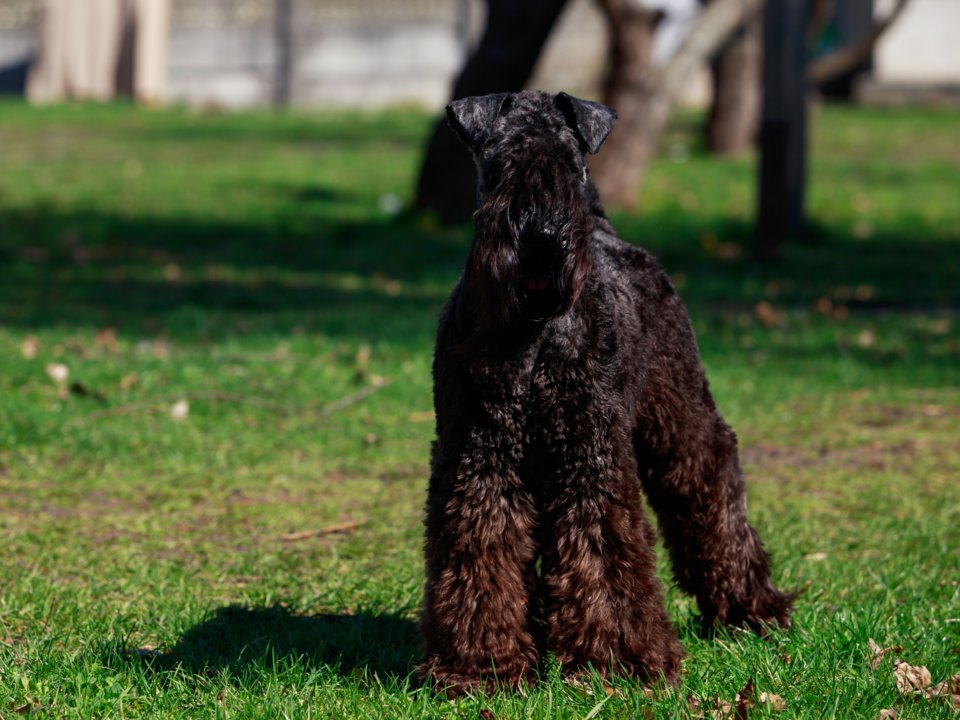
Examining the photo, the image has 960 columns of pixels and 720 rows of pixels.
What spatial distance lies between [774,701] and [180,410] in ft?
15.1

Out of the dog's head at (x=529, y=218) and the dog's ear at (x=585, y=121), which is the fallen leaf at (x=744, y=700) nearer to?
the dog's head at (x=529, y=218)

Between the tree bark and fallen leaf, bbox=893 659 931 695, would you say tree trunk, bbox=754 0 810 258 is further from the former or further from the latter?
fallen leaf, bbox=893 659 931 695

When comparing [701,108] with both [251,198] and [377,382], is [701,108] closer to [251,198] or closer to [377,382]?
[251,198]

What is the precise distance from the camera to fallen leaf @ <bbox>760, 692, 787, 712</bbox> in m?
3.86

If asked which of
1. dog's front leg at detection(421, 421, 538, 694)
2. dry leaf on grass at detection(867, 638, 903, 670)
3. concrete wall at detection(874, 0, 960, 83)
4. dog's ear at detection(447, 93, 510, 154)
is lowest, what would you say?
dry leaf on grass at detection(867, 638, 903, 670)

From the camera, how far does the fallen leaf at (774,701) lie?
3861 millimetres

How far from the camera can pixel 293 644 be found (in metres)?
4.52

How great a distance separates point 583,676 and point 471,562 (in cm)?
46

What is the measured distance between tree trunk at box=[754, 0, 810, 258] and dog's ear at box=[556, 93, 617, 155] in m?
9.86

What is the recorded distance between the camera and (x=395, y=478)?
6824mm

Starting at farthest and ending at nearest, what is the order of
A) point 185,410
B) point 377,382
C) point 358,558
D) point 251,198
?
point 251,198, point 377,382, point 185,410, point 358,558

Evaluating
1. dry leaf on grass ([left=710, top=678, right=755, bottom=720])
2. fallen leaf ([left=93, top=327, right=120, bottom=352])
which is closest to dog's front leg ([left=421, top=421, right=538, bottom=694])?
dry leaf on grass ([left=710, top=678, right=755, bottom=720])

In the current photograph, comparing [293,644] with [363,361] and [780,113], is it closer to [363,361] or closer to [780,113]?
[363,361]

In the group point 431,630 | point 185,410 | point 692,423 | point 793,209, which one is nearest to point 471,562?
point 431,630
